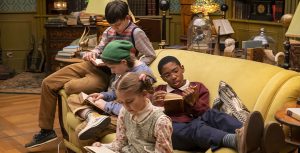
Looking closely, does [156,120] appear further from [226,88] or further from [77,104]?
[77,104]

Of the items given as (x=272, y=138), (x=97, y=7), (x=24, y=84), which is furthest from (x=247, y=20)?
(x=272, y=138)

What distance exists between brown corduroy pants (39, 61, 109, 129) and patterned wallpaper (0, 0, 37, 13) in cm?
349

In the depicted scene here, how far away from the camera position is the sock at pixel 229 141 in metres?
2.12

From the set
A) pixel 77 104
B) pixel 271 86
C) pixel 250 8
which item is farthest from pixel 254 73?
pixel 250 8

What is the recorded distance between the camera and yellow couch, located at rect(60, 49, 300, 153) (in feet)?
7.80

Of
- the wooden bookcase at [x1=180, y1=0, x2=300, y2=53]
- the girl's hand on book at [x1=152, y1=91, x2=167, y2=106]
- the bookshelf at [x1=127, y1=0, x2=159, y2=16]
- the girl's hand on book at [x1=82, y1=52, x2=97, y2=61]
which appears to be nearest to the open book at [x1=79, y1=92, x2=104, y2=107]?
the girl's hand on book at [x1=82, y1=52, x2=97, y2=61]

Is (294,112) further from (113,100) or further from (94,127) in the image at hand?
(113,100)

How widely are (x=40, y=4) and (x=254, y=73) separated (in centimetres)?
479

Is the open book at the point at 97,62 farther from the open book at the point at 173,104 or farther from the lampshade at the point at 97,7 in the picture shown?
the open book at the point at 173,104

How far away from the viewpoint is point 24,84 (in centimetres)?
601

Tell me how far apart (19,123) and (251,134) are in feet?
9.63

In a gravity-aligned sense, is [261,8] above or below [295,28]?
above

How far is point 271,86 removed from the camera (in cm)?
241

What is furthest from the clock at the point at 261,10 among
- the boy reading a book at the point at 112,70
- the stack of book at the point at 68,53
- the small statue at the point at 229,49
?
the boy reading a book at the point at 112,70
